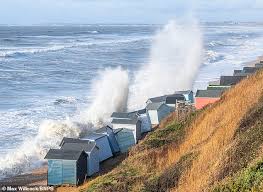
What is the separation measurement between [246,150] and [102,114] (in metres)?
26.6

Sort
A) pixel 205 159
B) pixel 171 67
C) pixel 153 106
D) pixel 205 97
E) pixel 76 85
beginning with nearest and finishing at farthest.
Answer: pixel 205 159 < pixel 205 97 < pixel 153 106 < pixel 76 85 < pixel 171 67

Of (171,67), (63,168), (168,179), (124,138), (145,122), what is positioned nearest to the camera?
(168,179)

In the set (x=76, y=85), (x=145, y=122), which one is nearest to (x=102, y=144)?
(x=145, y=122)

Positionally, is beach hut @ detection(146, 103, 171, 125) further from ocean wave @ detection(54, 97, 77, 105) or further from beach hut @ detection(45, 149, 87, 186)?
beach hut @ detection(45, 149, 87, 186)

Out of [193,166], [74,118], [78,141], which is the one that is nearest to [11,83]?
[74,118]

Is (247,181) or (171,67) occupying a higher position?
(247,181)

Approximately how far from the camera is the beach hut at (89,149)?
848 inches

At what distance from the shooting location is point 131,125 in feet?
89.0

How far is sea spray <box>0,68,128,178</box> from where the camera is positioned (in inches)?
950

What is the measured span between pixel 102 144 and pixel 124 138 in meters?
2.70

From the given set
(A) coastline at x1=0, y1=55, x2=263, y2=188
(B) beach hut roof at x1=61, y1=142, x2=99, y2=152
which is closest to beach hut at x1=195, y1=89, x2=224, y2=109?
(A) coastline at x1=0, y1=55, x2=263, y2=188

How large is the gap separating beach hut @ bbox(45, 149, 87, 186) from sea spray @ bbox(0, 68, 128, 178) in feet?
11.4

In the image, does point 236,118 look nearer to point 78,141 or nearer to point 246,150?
point 246,150

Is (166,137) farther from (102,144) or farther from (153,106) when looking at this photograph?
(153,106)
